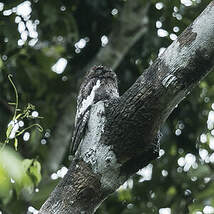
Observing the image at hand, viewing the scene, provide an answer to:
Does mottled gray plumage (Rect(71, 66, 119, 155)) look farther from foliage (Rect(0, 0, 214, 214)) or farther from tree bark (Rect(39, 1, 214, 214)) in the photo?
foliage (Rect(0, 0, 214, 214))

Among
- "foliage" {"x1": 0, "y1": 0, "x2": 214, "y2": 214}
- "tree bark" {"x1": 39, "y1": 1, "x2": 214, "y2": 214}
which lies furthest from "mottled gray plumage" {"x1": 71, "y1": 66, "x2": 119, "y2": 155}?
"foliage" {"x1": 0, "y1": 0, "x2": 214, "y2": 214}

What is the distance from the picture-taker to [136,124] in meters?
1.96

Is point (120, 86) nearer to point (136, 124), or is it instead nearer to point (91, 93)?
point (91, 93)

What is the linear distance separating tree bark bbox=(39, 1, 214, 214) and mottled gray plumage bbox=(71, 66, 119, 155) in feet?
0.51

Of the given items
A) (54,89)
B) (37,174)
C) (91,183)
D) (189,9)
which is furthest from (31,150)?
(91,183)

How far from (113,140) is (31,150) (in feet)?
6.69

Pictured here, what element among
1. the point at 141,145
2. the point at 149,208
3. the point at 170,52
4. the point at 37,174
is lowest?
the point at 149,208

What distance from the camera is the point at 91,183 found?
1970mm

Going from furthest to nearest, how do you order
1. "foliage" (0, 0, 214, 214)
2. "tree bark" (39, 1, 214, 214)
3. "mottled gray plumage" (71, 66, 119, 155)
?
1. "foliage" (0, 0, 214, 214)
2. "mottled gray plumage" (71, 66, 119, 155)
3. "tree bark" (39, 1, 214, 214)

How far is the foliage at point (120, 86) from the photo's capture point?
3.85 meters

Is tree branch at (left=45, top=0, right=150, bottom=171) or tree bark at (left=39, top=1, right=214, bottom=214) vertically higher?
tree bark at (left=39, top=1, right=214, bottom=214)

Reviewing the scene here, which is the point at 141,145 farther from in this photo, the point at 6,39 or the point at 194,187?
the point at 194,187

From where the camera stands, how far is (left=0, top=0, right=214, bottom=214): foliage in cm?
Answer: 385

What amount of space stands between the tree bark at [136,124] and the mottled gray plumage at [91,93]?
6.1 inches
